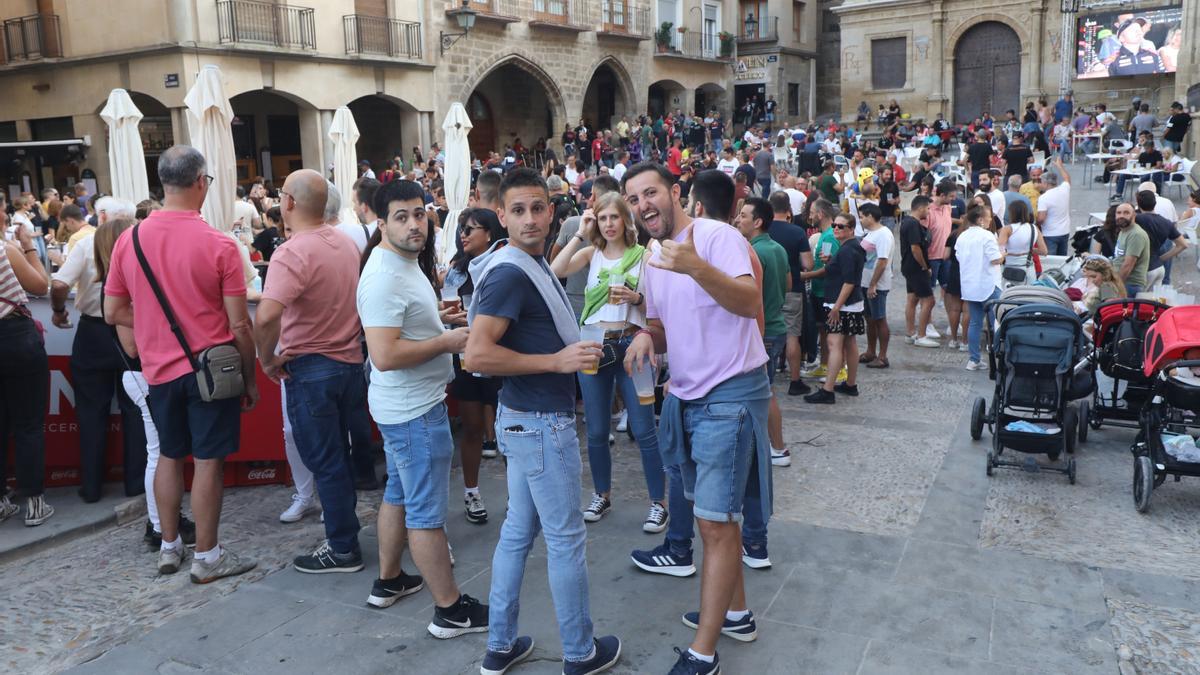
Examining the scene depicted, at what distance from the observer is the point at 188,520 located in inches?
197

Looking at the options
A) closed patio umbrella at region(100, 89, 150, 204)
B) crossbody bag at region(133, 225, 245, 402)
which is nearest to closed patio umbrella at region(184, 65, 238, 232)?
closed patio umbrella at region(100, 89, 150, 204)

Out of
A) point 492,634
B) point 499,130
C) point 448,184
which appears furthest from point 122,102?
point 499,130

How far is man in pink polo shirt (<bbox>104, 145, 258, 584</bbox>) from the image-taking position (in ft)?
13.6

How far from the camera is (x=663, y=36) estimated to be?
111 feet

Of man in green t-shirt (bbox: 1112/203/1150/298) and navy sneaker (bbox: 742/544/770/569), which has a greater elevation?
man in green t-shirt (bbox: 1112/203/1150/298)

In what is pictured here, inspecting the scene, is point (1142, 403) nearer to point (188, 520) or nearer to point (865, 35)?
point (188, 520)

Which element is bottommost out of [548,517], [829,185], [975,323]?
[975,323]

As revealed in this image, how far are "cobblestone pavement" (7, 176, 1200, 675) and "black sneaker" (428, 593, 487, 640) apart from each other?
8 centimetres

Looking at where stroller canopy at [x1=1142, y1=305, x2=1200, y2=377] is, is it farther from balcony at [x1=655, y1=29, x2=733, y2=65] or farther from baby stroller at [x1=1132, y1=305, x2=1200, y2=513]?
balcony at [x1=655, y1=29, x2=733, y2=65]

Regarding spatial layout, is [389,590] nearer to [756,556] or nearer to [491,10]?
[756,556]

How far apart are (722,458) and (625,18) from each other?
30999 millimetres

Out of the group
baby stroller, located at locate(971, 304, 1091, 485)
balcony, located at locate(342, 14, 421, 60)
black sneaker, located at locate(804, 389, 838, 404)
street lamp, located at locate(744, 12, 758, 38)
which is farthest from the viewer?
street lamp, located at locate(744, 12, 758, 38)

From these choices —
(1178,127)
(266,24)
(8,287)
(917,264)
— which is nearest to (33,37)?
(266,24)

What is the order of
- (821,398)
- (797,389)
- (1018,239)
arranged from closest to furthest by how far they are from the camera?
1. (821,398)
2. (797,389)
3. (1018,239)
